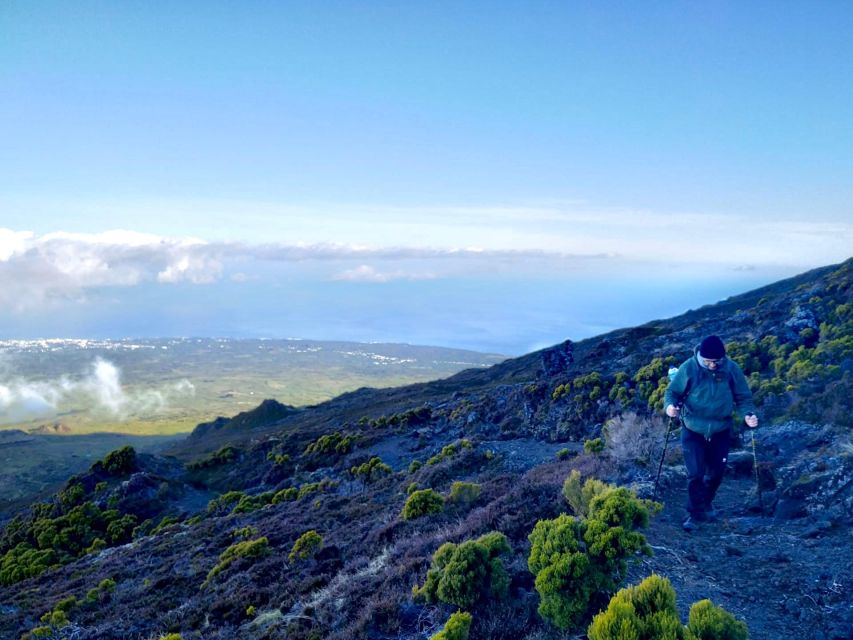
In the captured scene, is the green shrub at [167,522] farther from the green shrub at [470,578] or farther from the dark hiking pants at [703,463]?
the dark hiking pants at [703,463]

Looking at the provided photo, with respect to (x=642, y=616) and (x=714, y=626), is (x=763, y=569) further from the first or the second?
(x=642, y=616)

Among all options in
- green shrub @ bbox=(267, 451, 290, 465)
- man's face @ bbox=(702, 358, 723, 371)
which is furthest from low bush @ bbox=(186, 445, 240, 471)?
man's face @ bbox=(702, 358, 723, 371)

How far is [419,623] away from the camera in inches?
256

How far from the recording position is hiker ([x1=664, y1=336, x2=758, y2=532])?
24.7 feet

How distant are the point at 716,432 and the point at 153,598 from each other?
43.2 ft

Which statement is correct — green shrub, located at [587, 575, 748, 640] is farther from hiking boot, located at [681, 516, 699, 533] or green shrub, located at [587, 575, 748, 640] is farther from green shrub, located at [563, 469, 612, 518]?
hiking boot, located at [681, 516, 699, 533]

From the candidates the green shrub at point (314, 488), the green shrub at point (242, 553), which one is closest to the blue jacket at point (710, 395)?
the green shrub at point (242, 553)

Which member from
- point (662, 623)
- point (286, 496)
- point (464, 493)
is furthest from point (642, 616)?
point (286, 496)

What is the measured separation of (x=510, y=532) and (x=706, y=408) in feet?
11.7

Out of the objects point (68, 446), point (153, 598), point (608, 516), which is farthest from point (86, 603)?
point (68, 446)

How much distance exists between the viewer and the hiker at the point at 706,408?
753 cm

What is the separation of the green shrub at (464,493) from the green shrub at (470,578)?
456 centimetres

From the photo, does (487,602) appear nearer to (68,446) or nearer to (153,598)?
(153,598)

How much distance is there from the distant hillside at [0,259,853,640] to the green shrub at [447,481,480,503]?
0.05 metres
